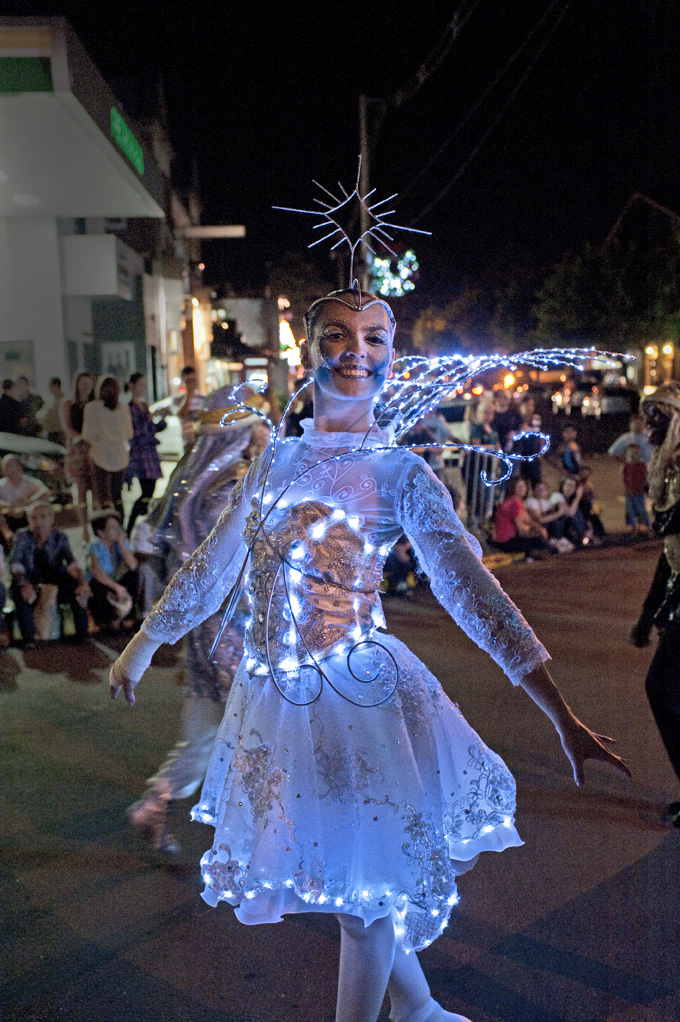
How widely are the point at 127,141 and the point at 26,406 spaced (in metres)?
3.05

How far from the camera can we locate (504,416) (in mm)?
12523

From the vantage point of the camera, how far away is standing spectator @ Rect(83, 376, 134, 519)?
9906 mm

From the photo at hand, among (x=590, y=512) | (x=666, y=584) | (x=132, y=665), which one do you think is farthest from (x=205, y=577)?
(x=590, y=512)

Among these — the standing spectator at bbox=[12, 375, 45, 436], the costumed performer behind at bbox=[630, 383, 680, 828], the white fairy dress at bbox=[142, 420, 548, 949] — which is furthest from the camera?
the standing spectator at bbox=[12, 375, 45, 436]

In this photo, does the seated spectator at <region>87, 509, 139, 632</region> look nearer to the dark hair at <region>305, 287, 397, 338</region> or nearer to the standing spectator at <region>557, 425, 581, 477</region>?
the dark hair at <region>305, 287, 397, 338</region>

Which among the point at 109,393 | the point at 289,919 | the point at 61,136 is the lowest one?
the point at 289,919

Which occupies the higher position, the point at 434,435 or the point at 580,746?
the point at 434,435

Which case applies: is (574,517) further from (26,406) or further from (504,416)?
(26,406)

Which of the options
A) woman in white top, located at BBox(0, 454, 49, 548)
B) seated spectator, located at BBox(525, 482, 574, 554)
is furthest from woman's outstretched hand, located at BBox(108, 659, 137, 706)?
seated spectator, located at BBox(525, 482, 574, 554)

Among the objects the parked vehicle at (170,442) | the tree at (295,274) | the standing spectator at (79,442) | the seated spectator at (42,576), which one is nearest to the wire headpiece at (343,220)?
the seated spectator at (42,576)

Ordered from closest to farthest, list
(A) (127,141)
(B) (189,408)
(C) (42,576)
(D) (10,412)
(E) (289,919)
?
(E) (289,919), (B) (189,408), (C) (42,576), (D) (10,412), (A) (127,141)

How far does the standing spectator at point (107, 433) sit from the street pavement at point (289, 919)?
168 inches

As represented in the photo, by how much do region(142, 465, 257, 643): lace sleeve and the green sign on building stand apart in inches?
309

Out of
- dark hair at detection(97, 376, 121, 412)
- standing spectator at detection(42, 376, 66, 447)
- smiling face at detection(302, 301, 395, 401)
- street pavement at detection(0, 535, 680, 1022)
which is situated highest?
smiling face at detection(302, 301, 395, 401)
